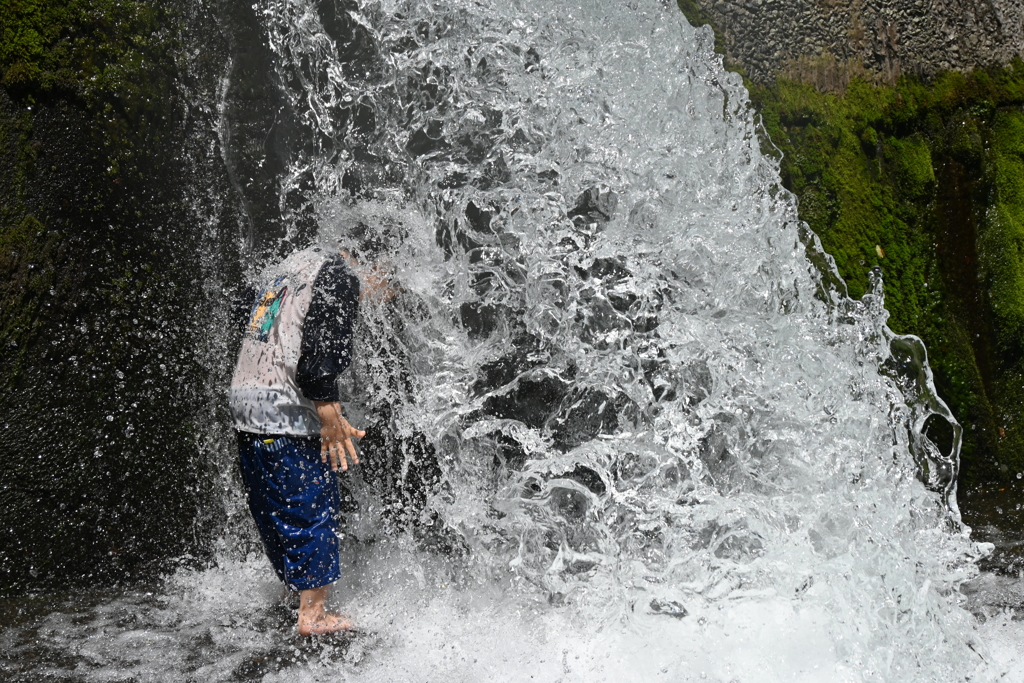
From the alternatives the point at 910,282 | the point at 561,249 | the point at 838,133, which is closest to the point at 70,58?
the point at 561,249

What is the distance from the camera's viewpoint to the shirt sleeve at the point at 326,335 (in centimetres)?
229

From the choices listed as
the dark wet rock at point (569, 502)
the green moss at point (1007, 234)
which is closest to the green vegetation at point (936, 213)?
the green moss at point (1007, 234)

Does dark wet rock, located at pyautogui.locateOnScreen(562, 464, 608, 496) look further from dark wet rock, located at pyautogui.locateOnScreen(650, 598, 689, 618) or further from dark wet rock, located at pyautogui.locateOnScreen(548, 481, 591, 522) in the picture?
dark wet rock, located at pyautogui.locateOnScreen(650, 598, 689, 618)

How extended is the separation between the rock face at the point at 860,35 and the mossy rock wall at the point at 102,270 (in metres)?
2.11

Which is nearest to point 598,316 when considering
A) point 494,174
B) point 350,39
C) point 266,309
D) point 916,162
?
point 494,174

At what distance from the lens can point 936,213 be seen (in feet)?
10.7

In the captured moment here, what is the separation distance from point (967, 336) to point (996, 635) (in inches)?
51.5

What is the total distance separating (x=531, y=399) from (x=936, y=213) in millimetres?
1924

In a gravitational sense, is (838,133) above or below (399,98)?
below

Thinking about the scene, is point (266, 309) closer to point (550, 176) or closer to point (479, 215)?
point (479, 215)

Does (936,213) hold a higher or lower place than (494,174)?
lower

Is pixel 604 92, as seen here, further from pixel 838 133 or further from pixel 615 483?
pixel 615 483

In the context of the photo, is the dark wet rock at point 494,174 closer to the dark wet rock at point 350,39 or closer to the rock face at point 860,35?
the dark wet rock at point 350,39

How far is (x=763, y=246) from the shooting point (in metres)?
2.97
